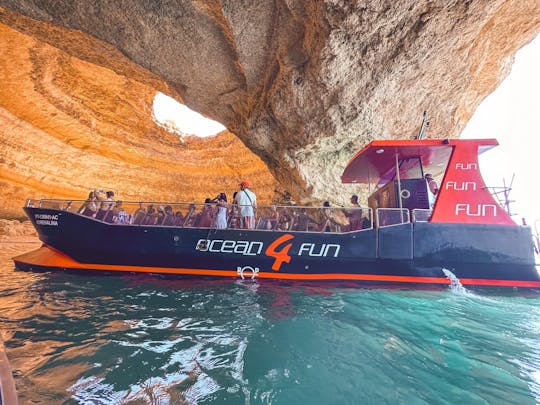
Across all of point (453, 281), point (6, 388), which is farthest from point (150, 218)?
point (453, 281)

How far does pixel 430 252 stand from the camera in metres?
5.84

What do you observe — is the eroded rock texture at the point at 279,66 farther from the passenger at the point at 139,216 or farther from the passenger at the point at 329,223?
the passenger at the point at 139,216

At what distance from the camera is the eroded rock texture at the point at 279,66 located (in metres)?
7.38

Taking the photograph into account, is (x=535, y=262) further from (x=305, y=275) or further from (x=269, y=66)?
(x=269, y=66)

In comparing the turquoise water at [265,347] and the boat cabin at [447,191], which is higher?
the boat cabin at [447,191]

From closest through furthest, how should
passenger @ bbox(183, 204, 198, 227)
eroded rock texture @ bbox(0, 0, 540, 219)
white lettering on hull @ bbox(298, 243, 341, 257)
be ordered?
1. white lettering on hull @ bbox(298, 243, 341, 257)
2. passenger @ bbox(183, 204, 198, 227)
3. eroded rock texture @ bbox(0, 0, 540, 219)

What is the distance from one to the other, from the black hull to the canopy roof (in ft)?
5.48

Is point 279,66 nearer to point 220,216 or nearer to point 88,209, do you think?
point 220,216

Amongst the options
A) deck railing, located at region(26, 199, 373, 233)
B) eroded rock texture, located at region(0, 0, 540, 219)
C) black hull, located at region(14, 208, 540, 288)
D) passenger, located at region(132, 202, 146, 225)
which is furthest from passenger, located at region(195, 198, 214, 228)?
eroded rock texture, located at region(0, 0, 540, 219)

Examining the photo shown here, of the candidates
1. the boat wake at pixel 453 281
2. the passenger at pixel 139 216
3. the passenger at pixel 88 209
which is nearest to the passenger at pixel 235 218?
the passenger at pixel 139 216

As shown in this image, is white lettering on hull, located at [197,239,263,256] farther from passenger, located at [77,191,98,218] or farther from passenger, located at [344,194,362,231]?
passenger, located at [77,191,98,218]

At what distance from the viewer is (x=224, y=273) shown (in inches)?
248

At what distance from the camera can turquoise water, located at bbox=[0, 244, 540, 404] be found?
2.20 m

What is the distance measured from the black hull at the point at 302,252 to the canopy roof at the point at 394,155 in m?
1.67
